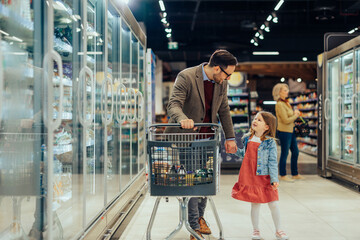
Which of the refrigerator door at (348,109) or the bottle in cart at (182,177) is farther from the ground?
the refrigerator door at (348,109)

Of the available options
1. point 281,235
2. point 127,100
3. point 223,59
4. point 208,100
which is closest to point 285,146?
point 127,100

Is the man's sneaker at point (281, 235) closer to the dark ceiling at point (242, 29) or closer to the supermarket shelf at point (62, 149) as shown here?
the supermarket shelf at point (62, 149)

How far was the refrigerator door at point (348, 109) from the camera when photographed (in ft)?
21.3

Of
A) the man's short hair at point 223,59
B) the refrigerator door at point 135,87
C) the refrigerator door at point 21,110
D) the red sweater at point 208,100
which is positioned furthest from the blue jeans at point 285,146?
the refrigerator door at point 21,110

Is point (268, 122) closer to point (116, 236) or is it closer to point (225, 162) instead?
point (116, 236)

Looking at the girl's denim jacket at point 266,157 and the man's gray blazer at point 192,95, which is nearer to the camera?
the man's gray blazer at point 192,95

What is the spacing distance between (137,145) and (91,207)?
7.33 ft

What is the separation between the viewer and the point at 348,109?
6.91 metres

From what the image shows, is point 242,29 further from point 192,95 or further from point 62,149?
point 62,149

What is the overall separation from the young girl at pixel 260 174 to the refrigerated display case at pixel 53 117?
1.28m

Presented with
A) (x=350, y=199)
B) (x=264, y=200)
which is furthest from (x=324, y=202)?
(x=264, y=200)

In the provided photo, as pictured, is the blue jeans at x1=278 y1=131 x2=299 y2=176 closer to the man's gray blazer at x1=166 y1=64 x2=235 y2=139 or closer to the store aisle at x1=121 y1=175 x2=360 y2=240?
the store aisle at x1=121 y1=175 x2=360 y2=240

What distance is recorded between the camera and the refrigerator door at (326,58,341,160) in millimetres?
7098

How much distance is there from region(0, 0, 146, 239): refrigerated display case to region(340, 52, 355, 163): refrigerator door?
3.96 meters
